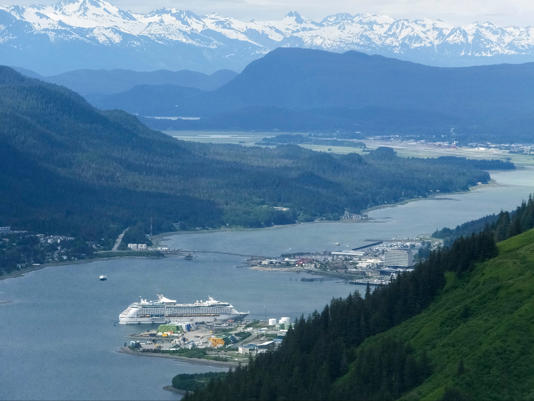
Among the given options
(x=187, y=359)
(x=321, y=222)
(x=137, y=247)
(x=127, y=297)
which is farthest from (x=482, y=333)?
(x=321, y=222)

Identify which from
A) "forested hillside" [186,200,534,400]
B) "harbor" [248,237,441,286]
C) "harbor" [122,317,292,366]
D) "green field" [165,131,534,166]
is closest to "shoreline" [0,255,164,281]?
"harbor" [248,237,441,286]

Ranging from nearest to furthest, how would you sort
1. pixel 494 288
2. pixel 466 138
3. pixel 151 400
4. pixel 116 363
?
pixel 494 288, pixel 151 400, pixel 116 363, pixel 466 138

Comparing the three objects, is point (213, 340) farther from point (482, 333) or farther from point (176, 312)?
point (482, 333)

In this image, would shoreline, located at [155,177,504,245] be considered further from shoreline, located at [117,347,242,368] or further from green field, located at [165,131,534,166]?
shoreline, located at [117,347,242,368]

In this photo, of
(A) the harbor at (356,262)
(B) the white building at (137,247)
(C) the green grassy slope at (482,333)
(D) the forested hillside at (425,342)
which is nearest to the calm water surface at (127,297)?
(A) the harbor at (356,262)

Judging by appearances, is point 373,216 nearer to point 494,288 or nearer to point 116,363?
point 116,363

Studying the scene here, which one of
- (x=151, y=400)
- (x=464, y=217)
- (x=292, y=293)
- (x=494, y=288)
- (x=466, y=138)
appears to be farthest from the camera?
(x=466, y=138)

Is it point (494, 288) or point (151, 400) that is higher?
point (494, 288)

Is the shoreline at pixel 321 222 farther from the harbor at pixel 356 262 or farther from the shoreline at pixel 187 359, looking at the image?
the shoreline at pixel 187 359

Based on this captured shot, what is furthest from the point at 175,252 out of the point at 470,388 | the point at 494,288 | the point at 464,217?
the point at 470,388
